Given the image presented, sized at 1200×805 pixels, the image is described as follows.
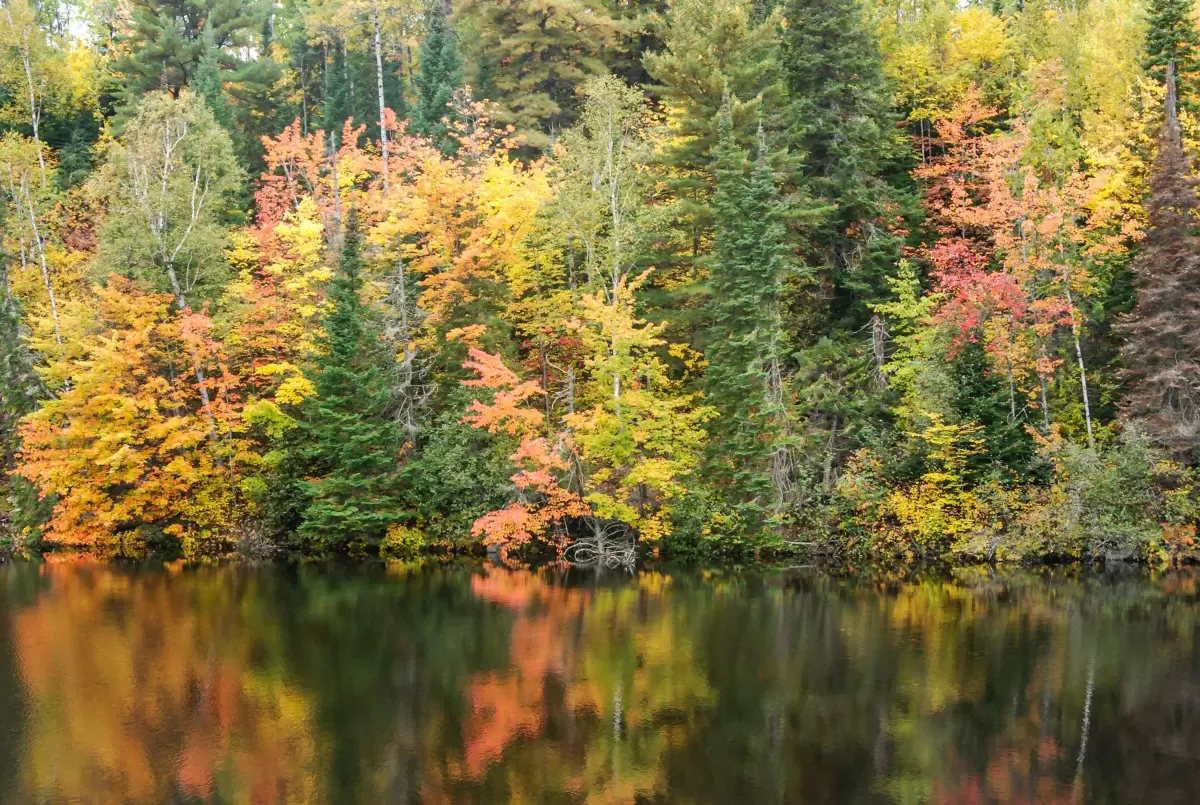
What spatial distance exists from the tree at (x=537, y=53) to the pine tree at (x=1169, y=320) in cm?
2445

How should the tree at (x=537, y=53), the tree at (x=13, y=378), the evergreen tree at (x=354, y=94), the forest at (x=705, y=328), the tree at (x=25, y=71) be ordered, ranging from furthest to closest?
the tree at (x=25, y=71)
the evergreen tree at (x=354, y=94)
the tree at (x=537, y=53)
the tree at (x=13, y=378)
the forest at (x=705, y=328)

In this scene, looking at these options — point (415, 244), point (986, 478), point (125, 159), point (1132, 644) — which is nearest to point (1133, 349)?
point (986, 478)

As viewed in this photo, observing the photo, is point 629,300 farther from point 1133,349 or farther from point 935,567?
point 1133,349

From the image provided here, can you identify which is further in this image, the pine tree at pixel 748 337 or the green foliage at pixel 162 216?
the green foliage at pixel 162 216

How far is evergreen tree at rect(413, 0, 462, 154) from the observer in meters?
48.1

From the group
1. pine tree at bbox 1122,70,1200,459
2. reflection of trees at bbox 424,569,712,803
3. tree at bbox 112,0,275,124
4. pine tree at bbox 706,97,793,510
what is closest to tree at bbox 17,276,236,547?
reflection of trees at bbox 424,569,712,803

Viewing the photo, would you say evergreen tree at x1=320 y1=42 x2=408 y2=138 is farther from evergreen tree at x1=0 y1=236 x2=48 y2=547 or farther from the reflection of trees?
the reflection of trees

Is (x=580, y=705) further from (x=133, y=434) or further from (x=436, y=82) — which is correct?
(x=436, y=82)

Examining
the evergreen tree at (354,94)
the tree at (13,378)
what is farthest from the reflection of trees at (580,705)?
the evergreen tree at (354,94)

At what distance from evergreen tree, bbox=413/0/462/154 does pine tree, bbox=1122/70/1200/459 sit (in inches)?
1165

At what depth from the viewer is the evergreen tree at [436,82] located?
1893 inches

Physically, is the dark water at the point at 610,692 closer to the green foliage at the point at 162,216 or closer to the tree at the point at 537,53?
the green foliage at the point at 162,216

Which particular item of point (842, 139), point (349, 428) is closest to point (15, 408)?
point (349, 428)

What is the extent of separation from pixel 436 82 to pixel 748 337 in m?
25.3
